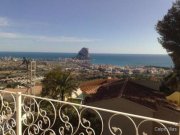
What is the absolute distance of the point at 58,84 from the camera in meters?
26.5

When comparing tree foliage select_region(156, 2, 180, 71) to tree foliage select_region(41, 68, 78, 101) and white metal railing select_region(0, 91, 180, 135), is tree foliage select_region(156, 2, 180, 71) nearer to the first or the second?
tree foliage select_region(41, 68, 78, 101)

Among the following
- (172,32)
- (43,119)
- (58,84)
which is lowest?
(58,84)

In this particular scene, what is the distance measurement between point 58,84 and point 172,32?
11.5m

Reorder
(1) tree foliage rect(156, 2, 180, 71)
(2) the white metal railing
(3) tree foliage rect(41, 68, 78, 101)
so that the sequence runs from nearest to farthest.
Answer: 1. (2) the white metal railing
2. (1) tree foliage rect(156, 2, 180, 71)
3. (3) tree foliage rect(41, 68, 78, 101)

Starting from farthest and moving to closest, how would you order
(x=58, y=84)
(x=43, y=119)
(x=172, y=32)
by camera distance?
(x=58, y=84) → (x=172, y=32) → (x=43, y=119)

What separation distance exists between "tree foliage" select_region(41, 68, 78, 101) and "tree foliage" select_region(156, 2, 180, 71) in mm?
9738

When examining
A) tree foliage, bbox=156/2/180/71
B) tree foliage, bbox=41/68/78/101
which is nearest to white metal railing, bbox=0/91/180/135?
tree foliage, bbox=156/2/180/71

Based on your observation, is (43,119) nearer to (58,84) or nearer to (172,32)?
(172,32)

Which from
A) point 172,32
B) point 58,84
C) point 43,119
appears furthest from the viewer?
point 58,84

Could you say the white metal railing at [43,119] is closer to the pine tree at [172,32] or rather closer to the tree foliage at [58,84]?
the pine tree at [172,32]

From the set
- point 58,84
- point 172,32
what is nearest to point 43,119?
point 172,32

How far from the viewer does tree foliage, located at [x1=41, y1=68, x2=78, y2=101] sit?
26312 millimetres

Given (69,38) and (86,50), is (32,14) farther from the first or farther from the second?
(86,50)

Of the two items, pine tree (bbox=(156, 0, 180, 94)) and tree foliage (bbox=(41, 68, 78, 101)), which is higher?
pine tree (bbox=(156, 0, 180, 94))
